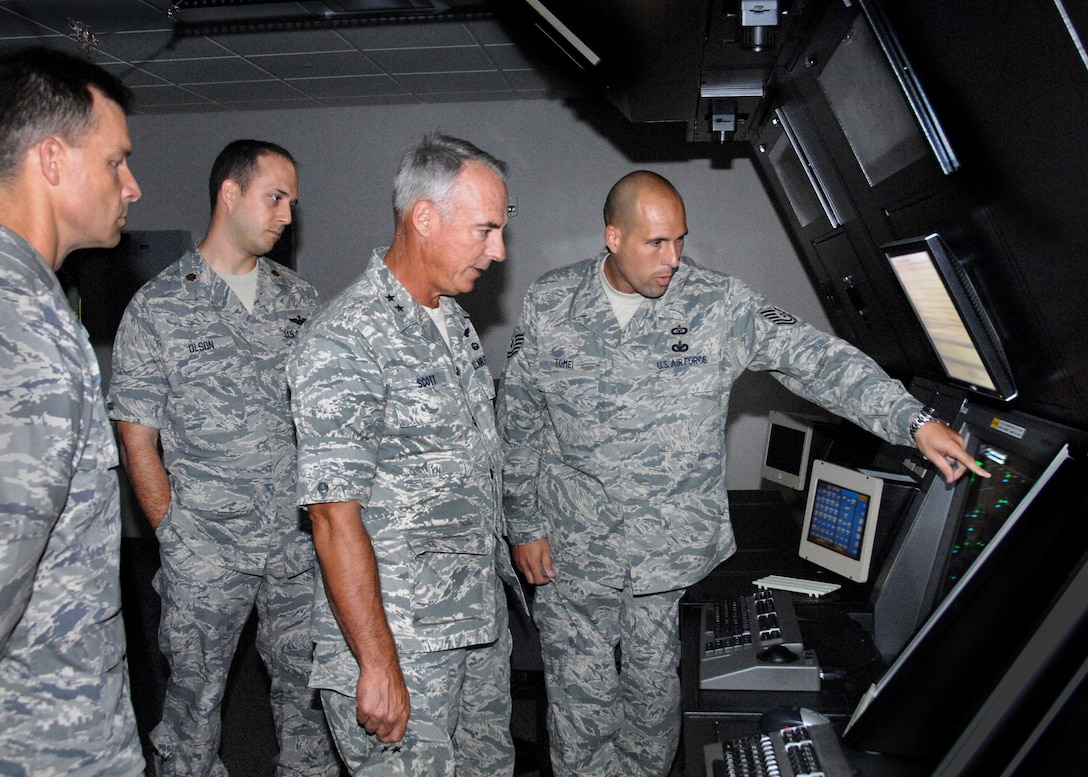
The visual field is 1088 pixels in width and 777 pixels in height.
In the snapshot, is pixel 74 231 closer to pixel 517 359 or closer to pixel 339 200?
pixel 517 359

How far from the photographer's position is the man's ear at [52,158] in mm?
1068

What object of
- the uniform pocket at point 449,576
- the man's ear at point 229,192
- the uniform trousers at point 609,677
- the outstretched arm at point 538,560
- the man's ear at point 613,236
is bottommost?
the uniform trousers at point 609,677

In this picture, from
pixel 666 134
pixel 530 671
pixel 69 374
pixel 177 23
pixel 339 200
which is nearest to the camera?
pixel 69 374

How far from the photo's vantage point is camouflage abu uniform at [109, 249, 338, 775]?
212 cm

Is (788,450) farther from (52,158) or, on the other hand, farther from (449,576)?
(52,158)

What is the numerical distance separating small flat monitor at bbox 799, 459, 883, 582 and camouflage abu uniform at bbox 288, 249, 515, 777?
0.86 m

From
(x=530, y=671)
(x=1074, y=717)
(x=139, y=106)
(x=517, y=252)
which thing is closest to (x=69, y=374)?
(x=1074, y=717)

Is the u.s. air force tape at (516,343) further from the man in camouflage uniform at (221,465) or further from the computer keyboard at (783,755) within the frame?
the computer keyboard at (783,755)

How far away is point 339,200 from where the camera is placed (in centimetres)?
464

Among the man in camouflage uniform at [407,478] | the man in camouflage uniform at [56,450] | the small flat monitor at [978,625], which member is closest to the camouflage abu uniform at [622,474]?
the man in camouflage uniform at [407,478]

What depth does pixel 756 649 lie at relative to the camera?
60.1 inches

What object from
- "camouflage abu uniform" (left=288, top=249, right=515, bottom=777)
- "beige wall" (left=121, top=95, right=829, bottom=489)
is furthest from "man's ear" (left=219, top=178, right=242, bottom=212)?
"beige wall" (left=121, top=95, right=829, bottom=489)

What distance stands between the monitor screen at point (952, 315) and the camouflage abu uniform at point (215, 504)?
5.23 ft

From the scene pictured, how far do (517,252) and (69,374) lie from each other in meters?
3.62
